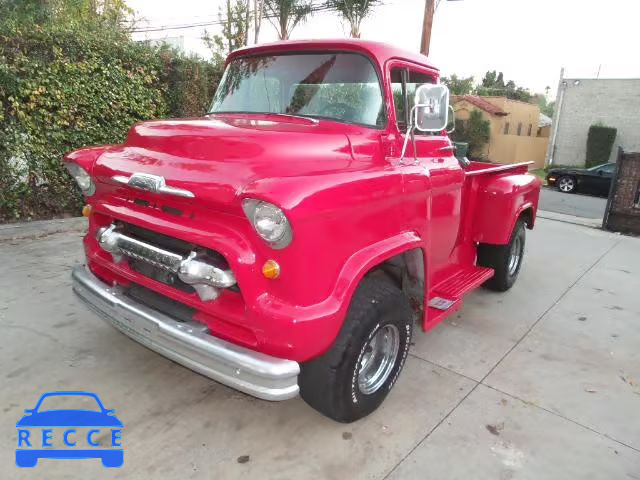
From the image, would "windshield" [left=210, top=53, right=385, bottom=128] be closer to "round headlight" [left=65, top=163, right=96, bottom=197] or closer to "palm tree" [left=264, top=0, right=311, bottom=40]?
"round headlight" [left=65, top=163, right=96, bottom=197]

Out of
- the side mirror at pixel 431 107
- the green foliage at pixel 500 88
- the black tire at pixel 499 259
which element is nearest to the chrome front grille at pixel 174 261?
the side mirror at pixel 431 107

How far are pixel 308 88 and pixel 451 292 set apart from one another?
71.5 inches

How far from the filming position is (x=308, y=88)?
3084 millimetres

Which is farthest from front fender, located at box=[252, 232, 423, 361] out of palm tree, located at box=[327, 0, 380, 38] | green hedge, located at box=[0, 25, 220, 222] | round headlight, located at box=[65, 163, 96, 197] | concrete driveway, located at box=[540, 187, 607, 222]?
palm tree, located at box=[327, 0, 380, 38]

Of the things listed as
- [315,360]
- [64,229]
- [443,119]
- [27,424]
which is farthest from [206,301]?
[64,229]

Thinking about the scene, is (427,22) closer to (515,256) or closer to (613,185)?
(613,185)

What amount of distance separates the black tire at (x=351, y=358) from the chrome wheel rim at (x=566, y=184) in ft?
53.8

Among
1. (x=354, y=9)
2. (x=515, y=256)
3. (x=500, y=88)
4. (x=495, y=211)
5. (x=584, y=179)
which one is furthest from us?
(x=500, y=88)

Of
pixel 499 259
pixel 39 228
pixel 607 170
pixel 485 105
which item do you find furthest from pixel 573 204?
pixel 485 105

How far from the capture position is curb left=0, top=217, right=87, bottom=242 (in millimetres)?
5832

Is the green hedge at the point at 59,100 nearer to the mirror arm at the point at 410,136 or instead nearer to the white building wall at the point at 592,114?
the mirror arm at the point at 410,136

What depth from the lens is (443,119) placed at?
9.62ft

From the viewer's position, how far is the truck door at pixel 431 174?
9.70ft

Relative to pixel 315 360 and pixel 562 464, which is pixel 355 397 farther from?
pixel 562 464
